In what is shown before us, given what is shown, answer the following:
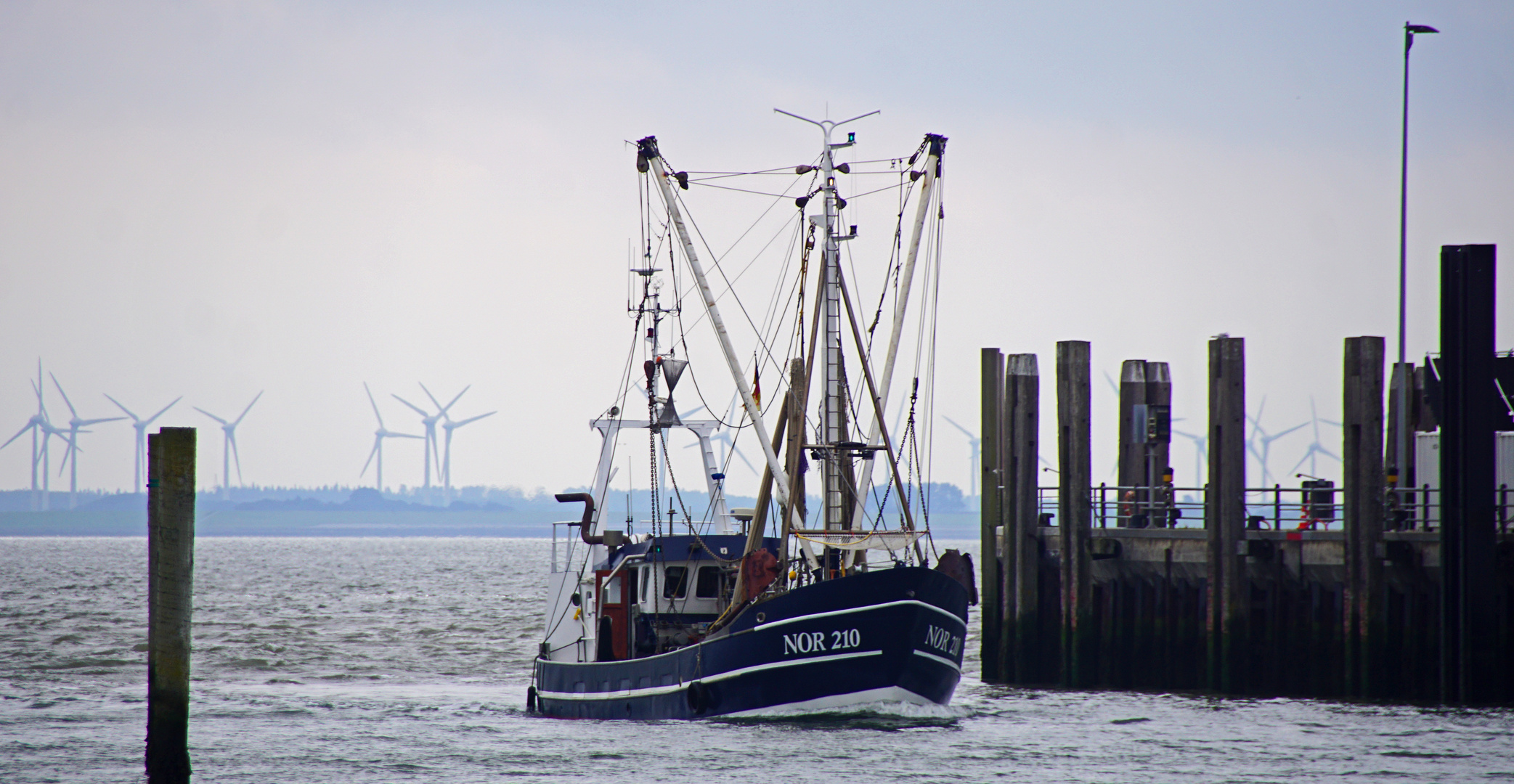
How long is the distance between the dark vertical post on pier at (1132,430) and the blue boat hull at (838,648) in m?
5.97

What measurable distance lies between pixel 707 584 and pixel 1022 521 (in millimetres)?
6410

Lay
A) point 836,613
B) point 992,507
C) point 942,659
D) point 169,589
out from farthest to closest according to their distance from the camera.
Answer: point 992,507 → point 942,659 → point 836,613 → point 169,589

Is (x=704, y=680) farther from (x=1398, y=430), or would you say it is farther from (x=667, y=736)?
(x=1398, y=430)

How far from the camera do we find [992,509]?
32.5 meters

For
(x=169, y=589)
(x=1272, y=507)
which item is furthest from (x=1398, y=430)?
(x=169, y=589)

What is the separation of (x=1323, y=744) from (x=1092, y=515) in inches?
281

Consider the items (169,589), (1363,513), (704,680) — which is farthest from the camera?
(704,680)

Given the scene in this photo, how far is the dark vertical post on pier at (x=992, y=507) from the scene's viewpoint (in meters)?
32.1

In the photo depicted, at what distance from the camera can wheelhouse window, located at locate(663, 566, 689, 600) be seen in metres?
30.3

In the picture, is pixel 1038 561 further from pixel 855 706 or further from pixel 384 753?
pixel 384 753

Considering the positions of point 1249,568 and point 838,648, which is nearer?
point 838,648

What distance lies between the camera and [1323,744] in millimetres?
25703

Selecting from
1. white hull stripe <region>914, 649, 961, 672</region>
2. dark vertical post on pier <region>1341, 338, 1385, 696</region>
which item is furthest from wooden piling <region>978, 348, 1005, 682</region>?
dark vertical post on pier <region>1341, 338, 1385, 696</region>

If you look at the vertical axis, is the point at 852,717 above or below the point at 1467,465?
below
